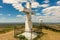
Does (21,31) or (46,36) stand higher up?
(21,31)

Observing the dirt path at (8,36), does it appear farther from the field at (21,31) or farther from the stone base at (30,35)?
the stone base at (30,35)

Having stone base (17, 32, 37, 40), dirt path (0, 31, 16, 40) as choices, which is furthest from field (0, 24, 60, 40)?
stone base (17, 32, 37, 40)

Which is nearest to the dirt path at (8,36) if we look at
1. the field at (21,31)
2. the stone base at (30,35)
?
the field at (21,31)

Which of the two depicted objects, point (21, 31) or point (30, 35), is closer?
point (30, 35)

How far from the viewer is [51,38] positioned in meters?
3.97

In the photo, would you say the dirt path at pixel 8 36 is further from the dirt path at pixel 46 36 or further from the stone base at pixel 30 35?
the stone base at pixel 30 35

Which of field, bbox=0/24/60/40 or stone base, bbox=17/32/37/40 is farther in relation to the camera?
field, bbox=0/24/60/40

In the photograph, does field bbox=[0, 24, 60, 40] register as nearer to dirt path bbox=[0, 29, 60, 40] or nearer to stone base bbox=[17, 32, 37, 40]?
dirt path bbox=[0, 29, 60, 40]

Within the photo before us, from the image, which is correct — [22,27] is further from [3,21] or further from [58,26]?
[58,26]

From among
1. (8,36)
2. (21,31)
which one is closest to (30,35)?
(21,31)

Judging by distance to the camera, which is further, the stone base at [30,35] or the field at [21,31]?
the field at [21,31]

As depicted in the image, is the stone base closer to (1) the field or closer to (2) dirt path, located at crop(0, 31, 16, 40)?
(1) the field

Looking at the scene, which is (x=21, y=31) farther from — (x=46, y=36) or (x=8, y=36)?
(x=46, y=36)

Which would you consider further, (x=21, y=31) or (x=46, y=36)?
(x=21, y=31)
